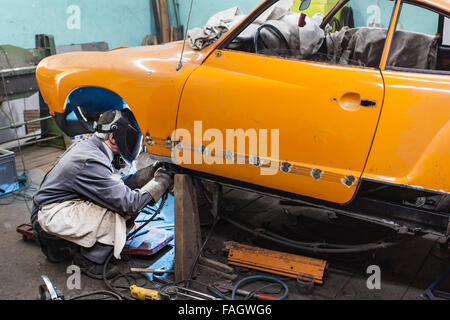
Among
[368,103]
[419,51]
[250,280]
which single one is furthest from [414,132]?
[250,280]

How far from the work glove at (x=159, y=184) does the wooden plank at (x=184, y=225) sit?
0.76ft

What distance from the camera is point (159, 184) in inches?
121

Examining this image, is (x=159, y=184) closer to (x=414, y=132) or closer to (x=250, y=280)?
(x=250, y=280)

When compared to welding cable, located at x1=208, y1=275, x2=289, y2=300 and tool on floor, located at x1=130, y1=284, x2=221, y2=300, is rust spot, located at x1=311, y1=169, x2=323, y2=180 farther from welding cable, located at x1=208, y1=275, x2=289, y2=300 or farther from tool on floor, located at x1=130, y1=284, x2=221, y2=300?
tool on floor, located at x1=130, y1=284, x2=221, y2=300

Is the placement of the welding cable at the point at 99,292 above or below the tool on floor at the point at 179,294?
below

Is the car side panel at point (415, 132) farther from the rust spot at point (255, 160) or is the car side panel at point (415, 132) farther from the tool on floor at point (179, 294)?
the tool on floor at point (179, 294)

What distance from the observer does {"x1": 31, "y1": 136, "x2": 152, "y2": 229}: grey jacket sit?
296cm

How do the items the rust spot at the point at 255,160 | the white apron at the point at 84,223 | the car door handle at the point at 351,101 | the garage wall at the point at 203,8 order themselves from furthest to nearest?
the garage wall at the point at 203,8 < the white apron at the point at 84,223 < the rust spot at the point at 255,160 < the car door handle at the point at 351,101

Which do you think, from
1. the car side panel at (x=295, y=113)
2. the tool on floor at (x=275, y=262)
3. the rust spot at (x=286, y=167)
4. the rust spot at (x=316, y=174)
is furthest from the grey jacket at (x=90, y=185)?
the rust spot at (x=316, y=174)

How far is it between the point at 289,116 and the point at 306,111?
10 cm

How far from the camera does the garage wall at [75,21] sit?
611cm

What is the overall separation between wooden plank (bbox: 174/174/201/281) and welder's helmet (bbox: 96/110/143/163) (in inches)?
21.2

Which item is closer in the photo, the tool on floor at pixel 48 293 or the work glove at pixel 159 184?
the tool on floor at pixel 48 293
